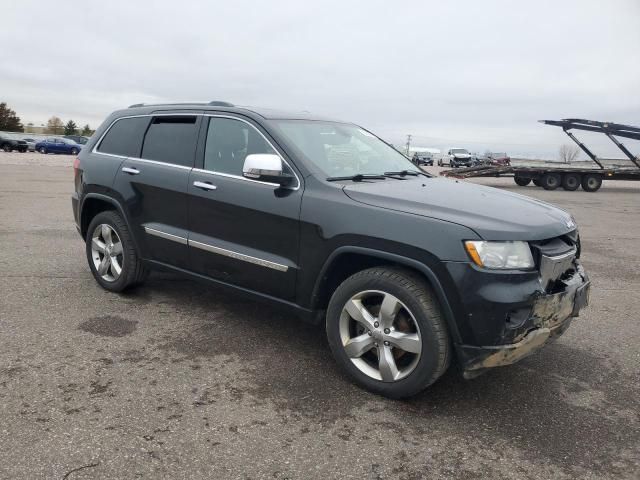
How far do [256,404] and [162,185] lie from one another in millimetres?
2132

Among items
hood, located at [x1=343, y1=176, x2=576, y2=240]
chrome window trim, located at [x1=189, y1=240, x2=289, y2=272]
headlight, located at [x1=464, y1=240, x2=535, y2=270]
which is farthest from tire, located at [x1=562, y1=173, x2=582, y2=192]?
headlight, located at [x1=464, y1=240, x2=535, y2=270]

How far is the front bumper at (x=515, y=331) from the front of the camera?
9.87 ft

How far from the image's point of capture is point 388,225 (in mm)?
3283

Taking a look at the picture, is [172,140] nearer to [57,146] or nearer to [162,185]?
[162,185]

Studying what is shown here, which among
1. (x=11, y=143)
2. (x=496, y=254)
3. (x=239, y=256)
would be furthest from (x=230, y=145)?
(x=11, y=143)

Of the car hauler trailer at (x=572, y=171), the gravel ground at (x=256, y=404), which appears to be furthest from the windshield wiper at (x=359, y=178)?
the car hauler trailer at (x=572, y=171)

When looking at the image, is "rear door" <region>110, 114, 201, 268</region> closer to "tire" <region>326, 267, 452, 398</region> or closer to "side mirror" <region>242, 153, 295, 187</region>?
"side mirror" <region>242, 153, 295, 187</region>

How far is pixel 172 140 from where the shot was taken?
4703mm

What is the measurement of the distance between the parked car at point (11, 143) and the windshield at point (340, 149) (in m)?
43.9

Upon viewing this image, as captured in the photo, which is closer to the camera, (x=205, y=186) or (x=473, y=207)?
(x=473, y=207)

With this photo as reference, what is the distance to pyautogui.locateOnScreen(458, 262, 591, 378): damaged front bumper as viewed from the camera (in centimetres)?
306

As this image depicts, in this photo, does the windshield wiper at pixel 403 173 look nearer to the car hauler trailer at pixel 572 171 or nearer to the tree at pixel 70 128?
the car hauler trailer at pixel 572 171

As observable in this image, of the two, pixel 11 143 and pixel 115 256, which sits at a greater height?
pixel 11 143

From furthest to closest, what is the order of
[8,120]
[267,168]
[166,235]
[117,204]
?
[8,120], [117,204], [166,235], [267,168]
